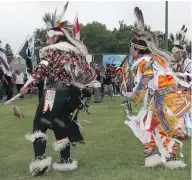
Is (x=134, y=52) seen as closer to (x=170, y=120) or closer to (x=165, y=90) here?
(x=165, y=90)

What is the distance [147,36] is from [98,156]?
186cm

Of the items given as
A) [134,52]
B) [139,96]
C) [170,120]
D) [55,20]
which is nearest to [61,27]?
[55,20]

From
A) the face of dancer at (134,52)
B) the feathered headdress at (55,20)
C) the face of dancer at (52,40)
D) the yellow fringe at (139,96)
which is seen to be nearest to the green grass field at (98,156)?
the yellow fringe at (139,96)

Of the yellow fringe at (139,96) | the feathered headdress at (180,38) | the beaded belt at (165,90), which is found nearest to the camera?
the beaded belt at (165,90)

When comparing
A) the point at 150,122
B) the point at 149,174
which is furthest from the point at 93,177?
the point at 150,122

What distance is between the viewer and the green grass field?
4.96m

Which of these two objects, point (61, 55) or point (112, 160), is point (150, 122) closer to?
point (112, 160)

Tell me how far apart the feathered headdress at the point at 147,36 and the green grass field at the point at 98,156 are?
143 cm

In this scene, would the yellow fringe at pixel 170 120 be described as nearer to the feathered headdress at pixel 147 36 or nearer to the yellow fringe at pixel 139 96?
the yellow fringe at pixel 139 96

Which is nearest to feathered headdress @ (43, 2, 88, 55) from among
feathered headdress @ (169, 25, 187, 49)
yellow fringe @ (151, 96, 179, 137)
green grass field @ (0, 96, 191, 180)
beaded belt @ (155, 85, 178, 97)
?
beaded belt @ (155, 85, 178, 97)

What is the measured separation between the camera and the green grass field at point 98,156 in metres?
4.96

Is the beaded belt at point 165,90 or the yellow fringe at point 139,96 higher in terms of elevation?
the beaded belt at point 165,90

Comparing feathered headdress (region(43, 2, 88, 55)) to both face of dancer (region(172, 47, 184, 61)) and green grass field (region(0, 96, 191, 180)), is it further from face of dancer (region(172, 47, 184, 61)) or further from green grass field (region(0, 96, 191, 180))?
face of dancer (region(172, 47, 184, 61))

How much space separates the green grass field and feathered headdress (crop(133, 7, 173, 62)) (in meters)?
1.43
